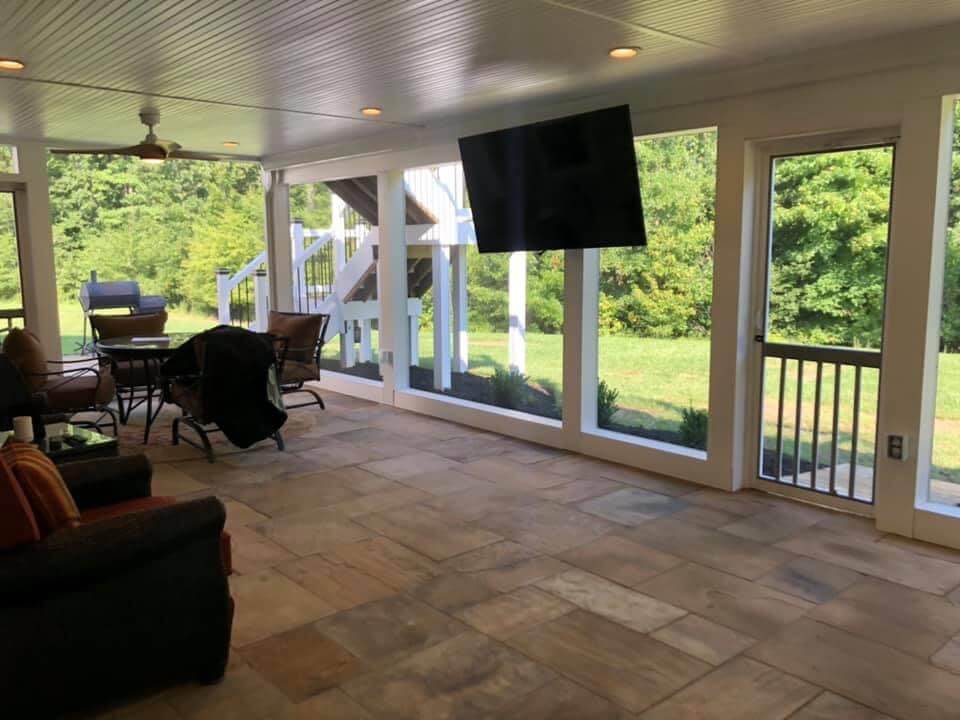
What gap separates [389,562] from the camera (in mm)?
3576

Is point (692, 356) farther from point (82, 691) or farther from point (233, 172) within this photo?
point (233, 172)

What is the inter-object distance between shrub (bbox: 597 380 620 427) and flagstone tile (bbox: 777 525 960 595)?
195 cm

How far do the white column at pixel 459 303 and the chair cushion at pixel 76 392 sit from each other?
3.18 m

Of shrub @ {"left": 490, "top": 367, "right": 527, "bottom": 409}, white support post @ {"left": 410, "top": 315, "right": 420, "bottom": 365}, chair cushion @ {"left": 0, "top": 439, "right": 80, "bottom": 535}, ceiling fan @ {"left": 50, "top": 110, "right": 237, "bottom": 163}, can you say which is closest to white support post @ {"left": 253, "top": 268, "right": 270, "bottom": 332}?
white support post @ {"left": 410, "top": 315, "right": 420, "bottom": 365}

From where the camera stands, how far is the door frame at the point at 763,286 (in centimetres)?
412

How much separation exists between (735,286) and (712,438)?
93 cm

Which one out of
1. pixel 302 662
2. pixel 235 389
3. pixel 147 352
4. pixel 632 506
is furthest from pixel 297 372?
pixel 302 662

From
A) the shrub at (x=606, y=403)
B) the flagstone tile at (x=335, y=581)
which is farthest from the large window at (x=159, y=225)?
the flagstone tile at (x=335, y=581)

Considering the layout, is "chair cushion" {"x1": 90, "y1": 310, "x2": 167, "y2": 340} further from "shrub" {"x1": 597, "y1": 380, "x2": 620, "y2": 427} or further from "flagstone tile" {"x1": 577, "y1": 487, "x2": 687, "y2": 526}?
"flagstone tile" {"x1": 577, "y1": 487, "x2": 687, "y2": 526}

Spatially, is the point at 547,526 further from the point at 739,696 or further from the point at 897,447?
the point at 897,447

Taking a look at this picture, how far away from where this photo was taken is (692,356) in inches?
206

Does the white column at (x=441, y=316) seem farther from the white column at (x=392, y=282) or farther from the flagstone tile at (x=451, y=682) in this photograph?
the flagstone tile at (x=451, y=682)

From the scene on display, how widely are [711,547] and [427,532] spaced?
4.62 ft

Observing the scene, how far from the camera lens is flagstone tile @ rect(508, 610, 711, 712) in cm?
253
